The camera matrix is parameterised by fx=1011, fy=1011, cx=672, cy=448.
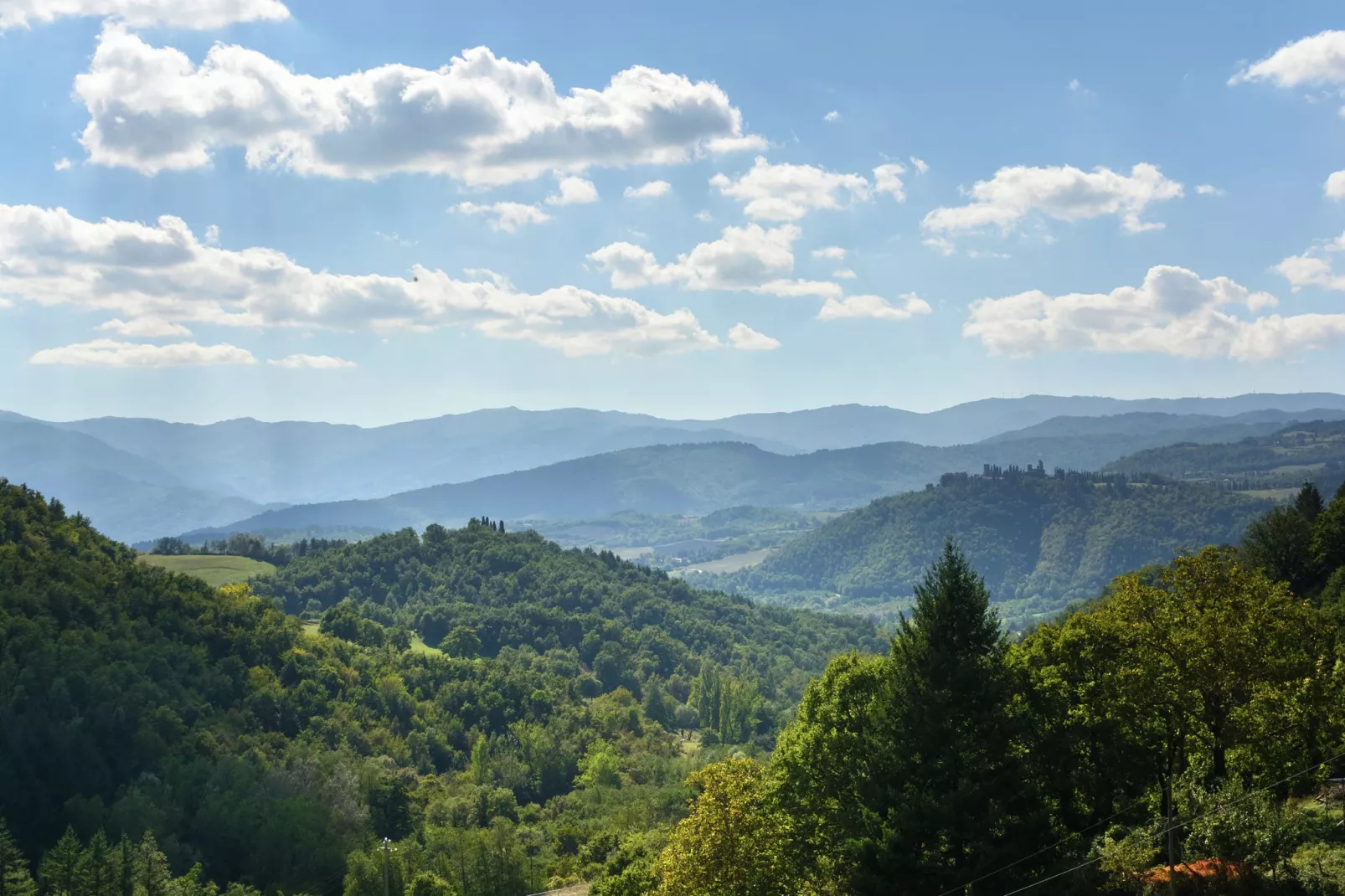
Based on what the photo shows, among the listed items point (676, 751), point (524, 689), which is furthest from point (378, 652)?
point (676, 751)

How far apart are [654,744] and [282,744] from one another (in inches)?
2081

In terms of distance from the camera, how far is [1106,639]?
34062mm

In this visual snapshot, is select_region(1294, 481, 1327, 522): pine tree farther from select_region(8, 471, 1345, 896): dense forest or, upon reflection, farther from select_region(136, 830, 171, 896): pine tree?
select_region(136, 830, 171, 896): pine tree

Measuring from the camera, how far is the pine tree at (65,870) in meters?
56.2

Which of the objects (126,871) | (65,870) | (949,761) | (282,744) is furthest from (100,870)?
(949,761)

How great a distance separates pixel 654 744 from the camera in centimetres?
13688

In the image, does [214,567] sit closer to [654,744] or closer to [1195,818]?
[654,744]

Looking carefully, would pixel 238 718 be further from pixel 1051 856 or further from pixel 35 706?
pixel 1051 856

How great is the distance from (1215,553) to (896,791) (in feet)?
44.0

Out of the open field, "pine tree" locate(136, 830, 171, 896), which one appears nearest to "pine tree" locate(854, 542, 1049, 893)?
"pine tree" locate(136, 830, 171, 896)

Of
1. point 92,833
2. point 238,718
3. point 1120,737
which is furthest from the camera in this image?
point 238,718

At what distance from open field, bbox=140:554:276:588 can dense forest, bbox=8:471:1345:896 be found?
601 cm

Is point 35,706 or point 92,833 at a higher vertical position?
point 35,706

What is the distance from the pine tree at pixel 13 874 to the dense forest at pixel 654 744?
0.18m
